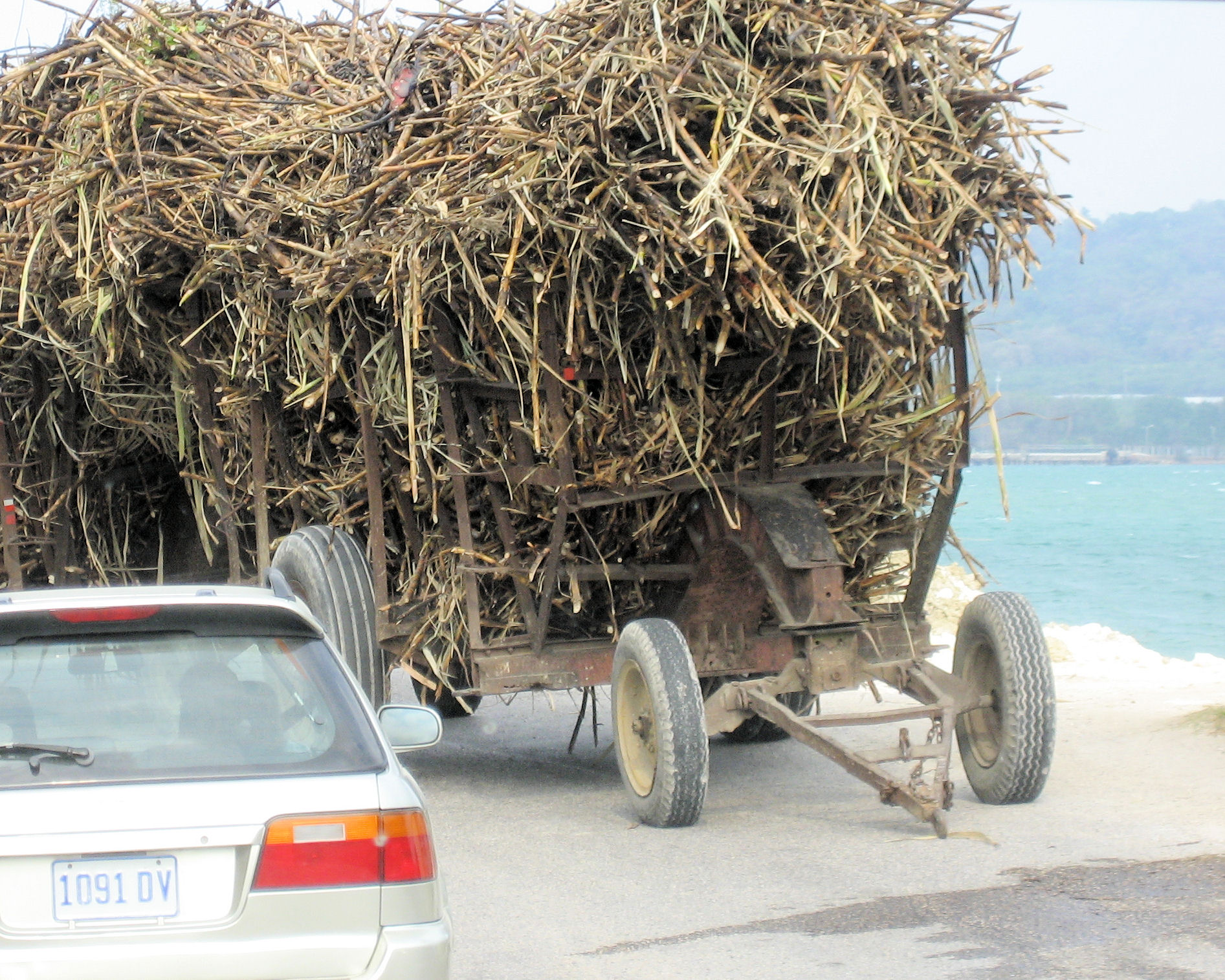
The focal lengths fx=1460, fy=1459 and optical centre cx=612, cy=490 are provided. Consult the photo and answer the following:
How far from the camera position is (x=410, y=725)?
405 centimetres

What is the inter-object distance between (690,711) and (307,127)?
3.79 meters

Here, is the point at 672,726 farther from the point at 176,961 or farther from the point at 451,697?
the point at 451,697

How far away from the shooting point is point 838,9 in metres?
5.95

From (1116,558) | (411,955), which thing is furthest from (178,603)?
(1116,558)

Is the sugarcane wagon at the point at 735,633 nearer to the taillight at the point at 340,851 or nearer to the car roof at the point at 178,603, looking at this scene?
the car roof at the point at 178,603

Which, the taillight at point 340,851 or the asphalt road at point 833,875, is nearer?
the taillight at point 340,851

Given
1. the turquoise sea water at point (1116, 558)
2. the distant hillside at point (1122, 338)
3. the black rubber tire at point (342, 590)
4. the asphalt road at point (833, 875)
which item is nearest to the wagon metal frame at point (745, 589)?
the black rubber tire at point (342, 590)

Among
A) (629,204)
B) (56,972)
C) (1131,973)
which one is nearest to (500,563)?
(629,204)

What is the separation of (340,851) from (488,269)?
3744mm

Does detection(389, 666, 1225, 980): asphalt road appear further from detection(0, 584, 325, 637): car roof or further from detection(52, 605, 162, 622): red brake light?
detection(52, 605, 162, 622): red brake light

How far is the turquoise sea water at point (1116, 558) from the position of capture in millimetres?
35594

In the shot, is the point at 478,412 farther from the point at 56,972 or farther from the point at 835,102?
the point at 56,972

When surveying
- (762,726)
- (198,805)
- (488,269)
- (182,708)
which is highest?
(488,269)

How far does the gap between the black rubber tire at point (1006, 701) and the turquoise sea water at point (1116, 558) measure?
1.70 feet
